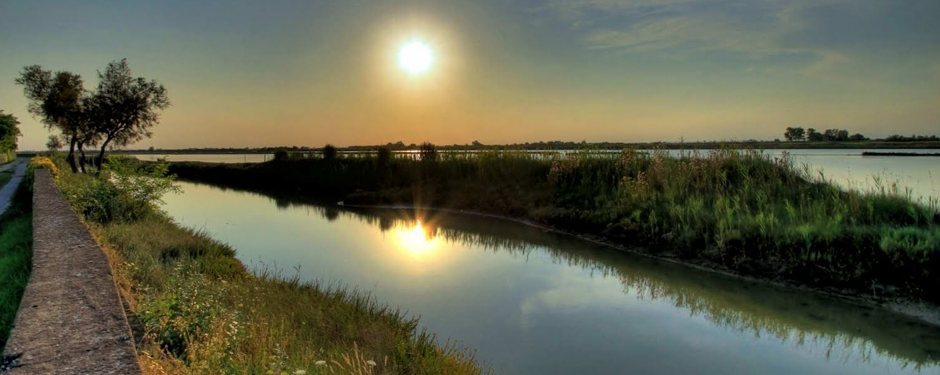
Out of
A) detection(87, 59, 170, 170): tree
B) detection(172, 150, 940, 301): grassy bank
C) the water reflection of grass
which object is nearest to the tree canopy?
detection(87, 59, 170, 170): tree

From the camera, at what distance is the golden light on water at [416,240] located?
472 inches

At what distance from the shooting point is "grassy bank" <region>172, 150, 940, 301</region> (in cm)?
796

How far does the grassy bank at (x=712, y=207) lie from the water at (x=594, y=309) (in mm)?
714

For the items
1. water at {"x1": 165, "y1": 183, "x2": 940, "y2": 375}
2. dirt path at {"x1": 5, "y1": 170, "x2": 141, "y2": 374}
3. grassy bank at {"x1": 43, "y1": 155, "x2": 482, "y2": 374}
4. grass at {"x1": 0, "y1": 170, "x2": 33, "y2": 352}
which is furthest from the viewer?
water at {"x1": 165, "y1": 183, "x2": 940, "y2": 375}

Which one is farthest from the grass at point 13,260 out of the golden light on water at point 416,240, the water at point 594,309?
the golden light on water at point 416,240

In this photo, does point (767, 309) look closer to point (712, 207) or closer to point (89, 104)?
point (712, 207)

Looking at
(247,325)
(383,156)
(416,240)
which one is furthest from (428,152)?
(247,325)

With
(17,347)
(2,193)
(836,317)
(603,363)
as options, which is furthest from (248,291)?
(2,193)

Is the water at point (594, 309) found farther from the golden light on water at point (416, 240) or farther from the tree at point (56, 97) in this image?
the tree at point (56, 97)

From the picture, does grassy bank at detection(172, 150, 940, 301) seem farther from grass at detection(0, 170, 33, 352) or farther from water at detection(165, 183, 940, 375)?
grass at detection(0, 170, 33, 352)

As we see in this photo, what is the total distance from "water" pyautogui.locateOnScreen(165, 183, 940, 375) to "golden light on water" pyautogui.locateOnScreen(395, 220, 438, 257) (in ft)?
0.18

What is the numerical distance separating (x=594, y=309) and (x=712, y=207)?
565cm

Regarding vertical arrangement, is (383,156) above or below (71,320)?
above

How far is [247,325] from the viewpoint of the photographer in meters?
4.70
